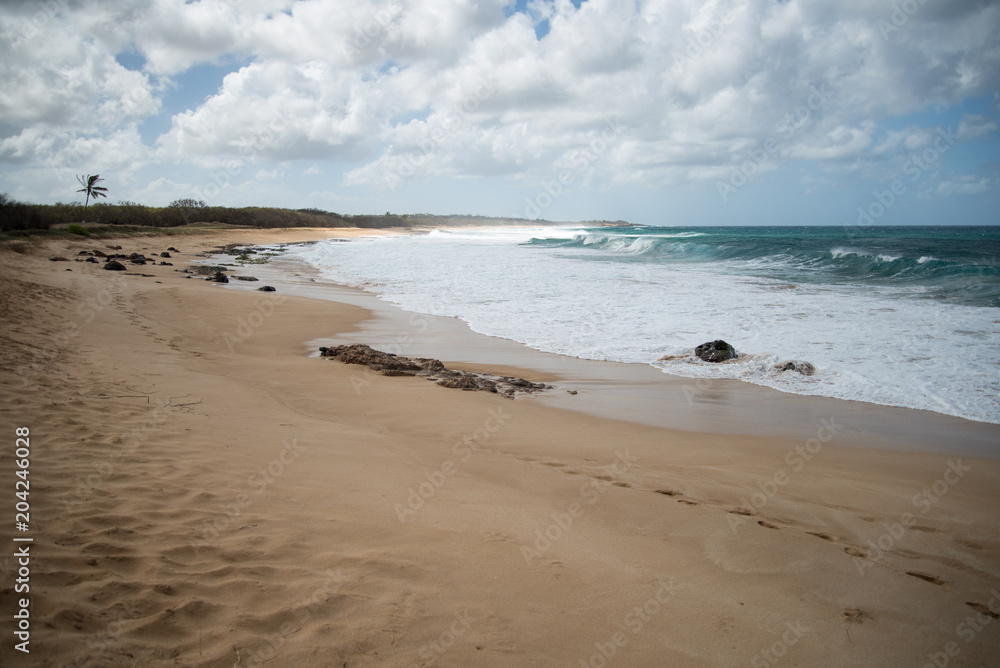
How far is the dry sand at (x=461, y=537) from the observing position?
7.57 feet

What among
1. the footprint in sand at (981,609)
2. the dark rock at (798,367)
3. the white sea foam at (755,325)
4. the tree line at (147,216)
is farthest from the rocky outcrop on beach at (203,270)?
the footprint in sand at (981,609)

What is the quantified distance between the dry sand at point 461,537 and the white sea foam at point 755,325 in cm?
174

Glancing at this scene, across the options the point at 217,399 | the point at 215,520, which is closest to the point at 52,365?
the point at 217,399

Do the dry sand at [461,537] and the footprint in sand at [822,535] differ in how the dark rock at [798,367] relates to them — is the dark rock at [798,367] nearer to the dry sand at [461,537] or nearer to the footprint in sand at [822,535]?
the dry sand at [461,537]

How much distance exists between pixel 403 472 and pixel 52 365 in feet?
14.7

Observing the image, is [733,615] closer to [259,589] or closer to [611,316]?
[259,589]

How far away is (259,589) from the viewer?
98.0 inches

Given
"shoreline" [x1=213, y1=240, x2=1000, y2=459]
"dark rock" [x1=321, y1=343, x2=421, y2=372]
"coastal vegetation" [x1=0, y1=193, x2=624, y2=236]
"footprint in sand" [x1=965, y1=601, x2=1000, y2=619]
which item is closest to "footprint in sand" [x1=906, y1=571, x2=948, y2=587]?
"footprint in sand" [x1=965, y1=601, x2=1000, y2=619]

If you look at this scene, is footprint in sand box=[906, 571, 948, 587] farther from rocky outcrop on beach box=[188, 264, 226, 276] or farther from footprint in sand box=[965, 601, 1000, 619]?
rocky outcrop on beach box=[188, 264, 226, 276]

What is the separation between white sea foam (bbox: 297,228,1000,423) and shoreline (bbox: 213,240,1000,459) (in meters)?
0.42

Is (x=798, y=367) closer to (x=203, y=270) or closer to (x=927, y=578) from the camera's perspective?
(x=927, y=578)

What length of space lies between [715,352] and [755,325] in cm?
335

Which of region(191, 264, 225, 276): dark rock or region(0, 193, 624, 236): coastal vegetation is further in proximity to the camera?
region(0, 193, 624, 236): coastal vegetation

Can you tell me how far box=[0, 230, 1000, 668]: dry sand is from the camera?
231 cm
